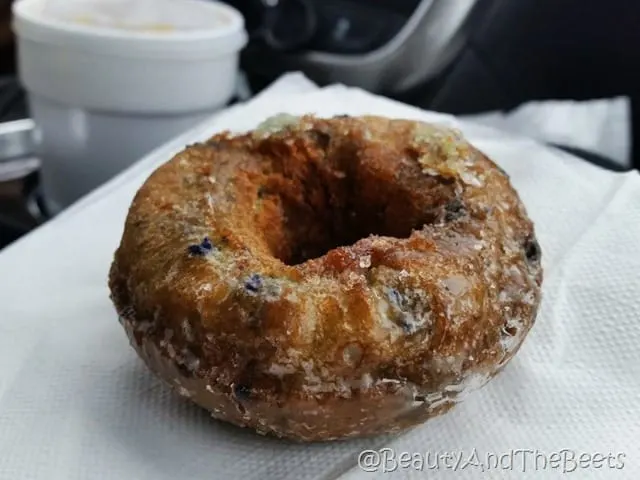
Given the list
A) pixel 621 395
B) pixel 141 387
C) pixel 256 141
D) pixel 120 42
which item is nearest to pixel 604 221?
pixel 621 395

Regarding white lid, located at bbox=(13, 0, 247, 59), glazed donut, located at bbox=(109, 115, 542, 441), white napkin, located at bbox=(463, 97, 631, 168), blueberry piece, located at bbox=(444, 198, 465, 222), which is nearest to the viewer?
glazed donut, located at bbox=(109, 115, 542, 441)

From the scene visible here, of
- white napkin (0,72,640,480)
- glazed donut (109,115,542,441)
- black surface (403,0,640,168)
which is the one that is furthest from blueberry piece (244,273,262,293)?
black surface (403,0,640,168)

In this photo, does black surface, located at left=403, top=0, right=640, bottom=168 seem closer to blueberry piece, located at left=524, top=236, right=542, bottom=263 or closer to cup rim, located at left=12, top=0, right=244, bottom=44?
cup rim, located at left=12, top=0, right=244, bottom=44

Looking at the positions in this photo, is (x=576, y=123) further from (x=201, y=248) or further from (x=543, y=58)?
(x=201, y=248)

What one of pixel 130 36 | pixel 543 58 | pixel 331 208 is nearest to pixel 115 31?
pixel 130 36

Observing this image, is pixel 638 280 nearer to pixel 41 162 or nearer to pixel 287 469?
pixel 287 469

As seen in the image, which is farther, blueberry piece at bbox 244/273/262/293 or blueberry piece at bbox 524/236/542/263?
blueberry piece at bbox 524/236/542/263
